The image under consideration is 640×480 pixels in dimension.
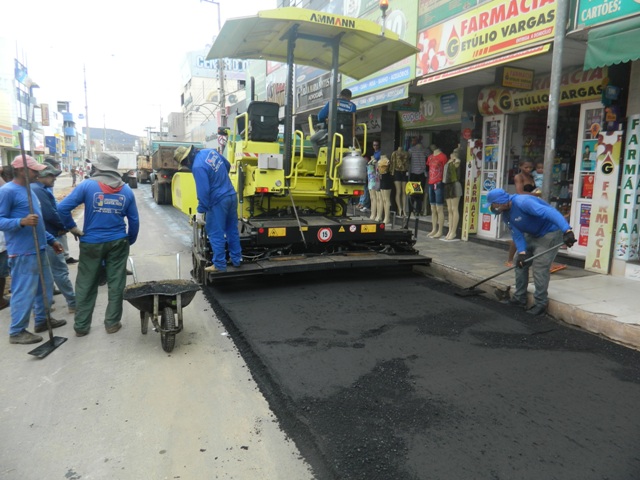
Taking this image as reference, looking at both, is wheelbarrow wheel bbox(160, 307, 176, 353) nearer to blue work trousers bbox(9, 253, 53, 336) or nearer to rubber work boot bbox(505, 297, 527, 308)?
blue work trousers bbox(9, 253, 53, 336)

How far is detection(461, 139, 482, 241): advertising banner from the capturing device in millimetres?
9539

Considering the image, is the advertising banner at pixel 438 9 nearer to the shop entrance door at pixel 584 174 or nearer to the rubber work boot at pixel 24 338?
the shop entrance door at pixel 584 174

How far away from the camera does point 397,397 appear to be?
345 centimetres

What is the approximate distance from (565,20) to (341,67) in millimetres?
3379

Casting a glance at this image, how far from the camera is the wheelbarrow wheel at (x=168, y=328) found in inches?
168

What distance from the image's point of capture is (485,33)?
7566 millimetres

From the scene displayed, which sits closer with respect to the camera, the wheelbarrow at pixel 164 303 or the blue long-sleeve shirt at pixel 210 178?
the wheelbarrow at pixel 164 303

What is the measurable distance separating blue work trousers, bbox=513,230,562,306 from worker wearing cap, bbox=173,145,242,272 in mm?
3556

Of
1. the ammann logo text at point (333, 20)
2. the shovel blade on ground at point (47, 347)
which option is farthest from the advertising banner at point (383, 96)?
the shovel blade on ground at point (47, 347)

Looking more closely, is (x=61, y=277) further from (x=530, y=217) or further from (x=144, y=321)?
(x=530, y=217)

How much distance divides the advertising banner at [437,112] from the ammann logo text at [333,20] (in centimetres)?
452

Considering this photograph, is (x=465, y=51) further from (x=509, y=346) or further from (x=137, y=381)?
(x=137, y=381)

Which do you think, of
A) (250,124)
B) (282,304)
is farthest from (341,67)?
(282,304)

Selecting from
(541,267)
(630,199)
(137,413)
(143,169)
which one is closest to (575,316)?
(541,267)
